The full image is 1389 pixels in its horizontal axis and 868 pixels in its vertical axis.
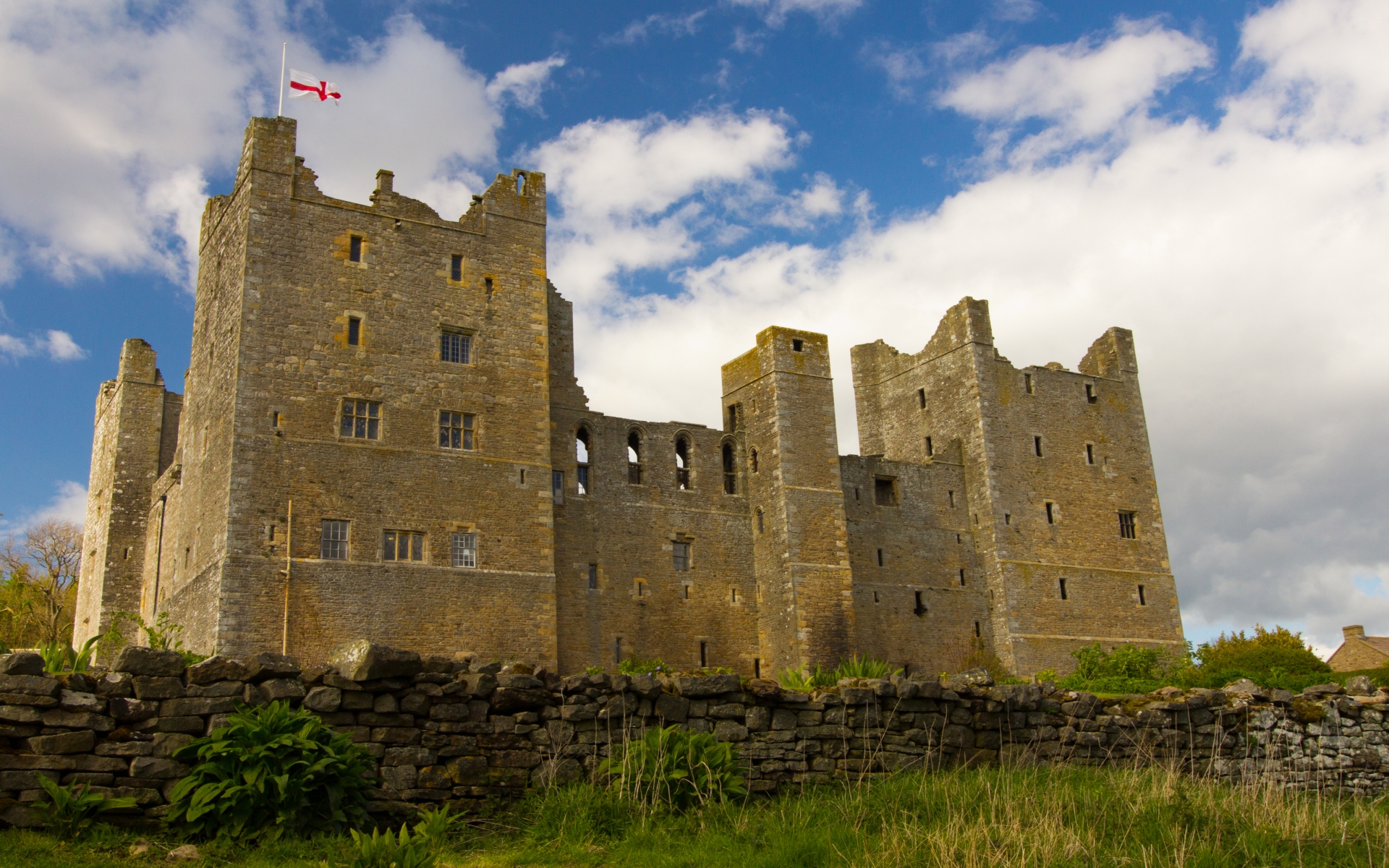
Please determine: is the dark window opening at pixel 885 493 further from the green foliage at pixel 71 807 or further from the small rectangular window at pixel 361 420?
the green foliage at pixel 71 807

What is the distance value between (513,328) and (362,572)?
26.0ft

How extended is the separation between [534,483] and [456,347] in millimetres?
4138

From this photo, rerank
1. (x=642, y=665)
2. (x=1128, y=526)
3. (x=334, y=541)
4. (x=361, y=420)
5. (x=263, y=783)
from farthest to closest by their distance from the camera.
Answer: (x=1128, y=526) → (x=642, y=665) → (x=361, y=420) → (x=334, y=541) → (x=263, y=783)

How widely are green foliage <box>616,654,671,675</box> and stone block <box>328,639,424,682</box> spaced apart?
1572 cm

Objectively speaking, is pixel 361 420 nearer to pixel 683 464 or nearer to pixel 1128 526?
pixel 683 464

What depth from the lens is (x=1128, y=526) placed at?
44.7 m

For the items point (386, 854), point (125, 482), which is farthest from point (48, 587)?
point (386, 854)

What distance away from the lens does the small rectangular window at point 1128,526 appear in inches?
1751

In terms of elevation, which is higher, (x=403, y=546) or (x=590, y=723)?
(x=403, y=546)

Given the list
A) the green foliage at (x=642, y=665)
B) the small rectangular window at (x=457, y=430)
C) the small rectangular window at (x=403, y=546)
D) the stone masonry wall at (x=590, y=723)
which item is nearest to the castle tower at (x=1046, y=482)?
the green foliage at (x=642, y=665)

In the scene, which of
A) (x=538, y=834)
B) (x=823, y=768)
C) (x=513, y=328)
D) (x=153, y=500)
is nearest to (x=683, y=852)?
(x=538, y=834)

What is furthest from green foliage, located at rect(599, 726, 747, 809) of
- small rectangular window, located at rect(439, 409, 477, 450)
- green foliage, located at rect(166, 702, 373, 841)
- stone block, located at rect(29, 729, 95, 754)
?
small rectangular window, located at rect(439, 409, 477, 450)

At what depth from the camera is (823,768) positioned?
14914mm

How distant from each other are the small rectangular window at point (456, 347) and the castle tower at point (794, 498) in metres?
10.2
